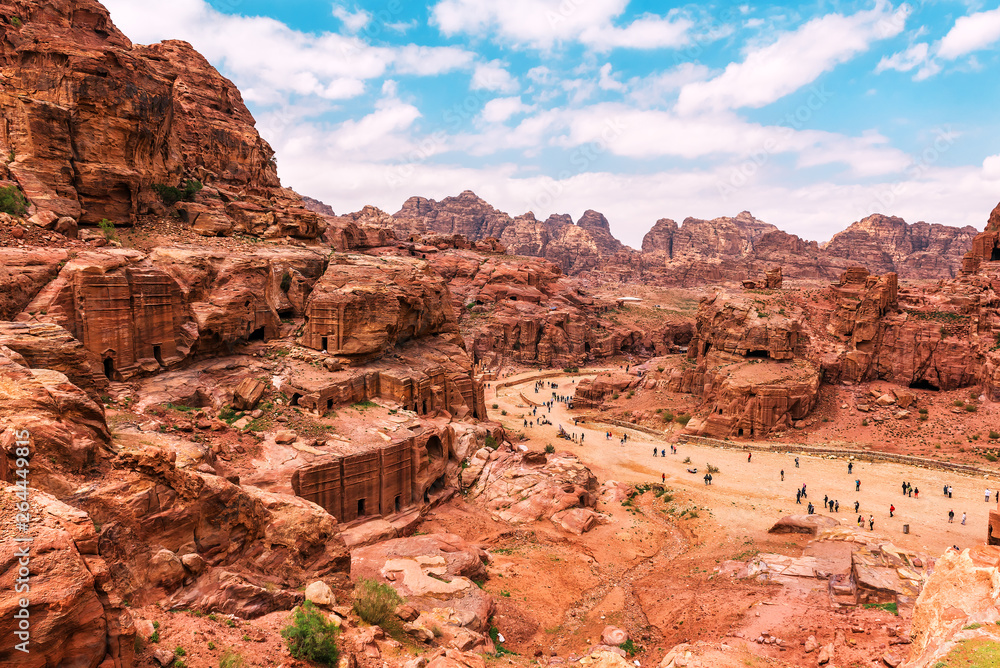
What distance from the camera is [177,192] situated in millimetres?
35969

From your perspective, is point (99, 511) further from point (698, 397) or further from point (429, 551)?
point (698, 397)

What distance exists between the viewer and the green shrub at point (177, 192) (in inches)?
1379

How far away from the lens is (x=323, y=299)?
2853cm

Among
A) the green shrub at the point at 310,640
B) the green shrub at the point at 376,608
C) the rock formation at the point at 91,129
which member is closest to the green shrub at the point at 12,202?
the rock formation at the point at 91,129

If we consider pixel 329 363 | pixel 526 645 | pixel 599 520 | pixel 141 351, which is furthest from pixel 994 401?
pixel 141 351

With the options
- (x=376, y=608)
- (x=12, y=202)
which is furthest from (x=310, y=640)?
(x=12, y=202)

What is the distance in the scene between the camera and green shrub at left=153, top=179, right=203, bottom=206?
35.0 metres

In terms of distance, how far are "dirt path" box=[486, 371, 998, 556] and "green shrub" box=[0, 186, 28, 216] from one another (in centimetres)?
3245

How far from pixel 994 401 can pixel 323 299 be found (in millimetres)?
49921

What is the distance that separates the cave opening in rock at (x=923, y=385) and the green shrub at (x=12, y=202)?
6332cm

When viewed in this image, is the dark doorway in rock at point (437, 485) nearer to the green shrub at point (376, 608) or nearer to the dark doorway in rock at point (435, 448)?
the dark doorway in rock at point (435, 448)

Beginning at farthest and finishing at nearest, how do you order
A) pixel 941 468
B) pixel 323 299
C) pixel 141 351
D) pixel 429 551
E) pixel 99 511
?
pixel 941 468 → pixel 323 299 → pixel 141 351 → pixel 429 551 → pixel 99 511

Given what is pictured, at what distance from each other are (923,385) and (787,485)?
2380 cm

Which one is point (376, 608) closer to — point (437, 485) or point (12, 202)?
point (437, 485)
